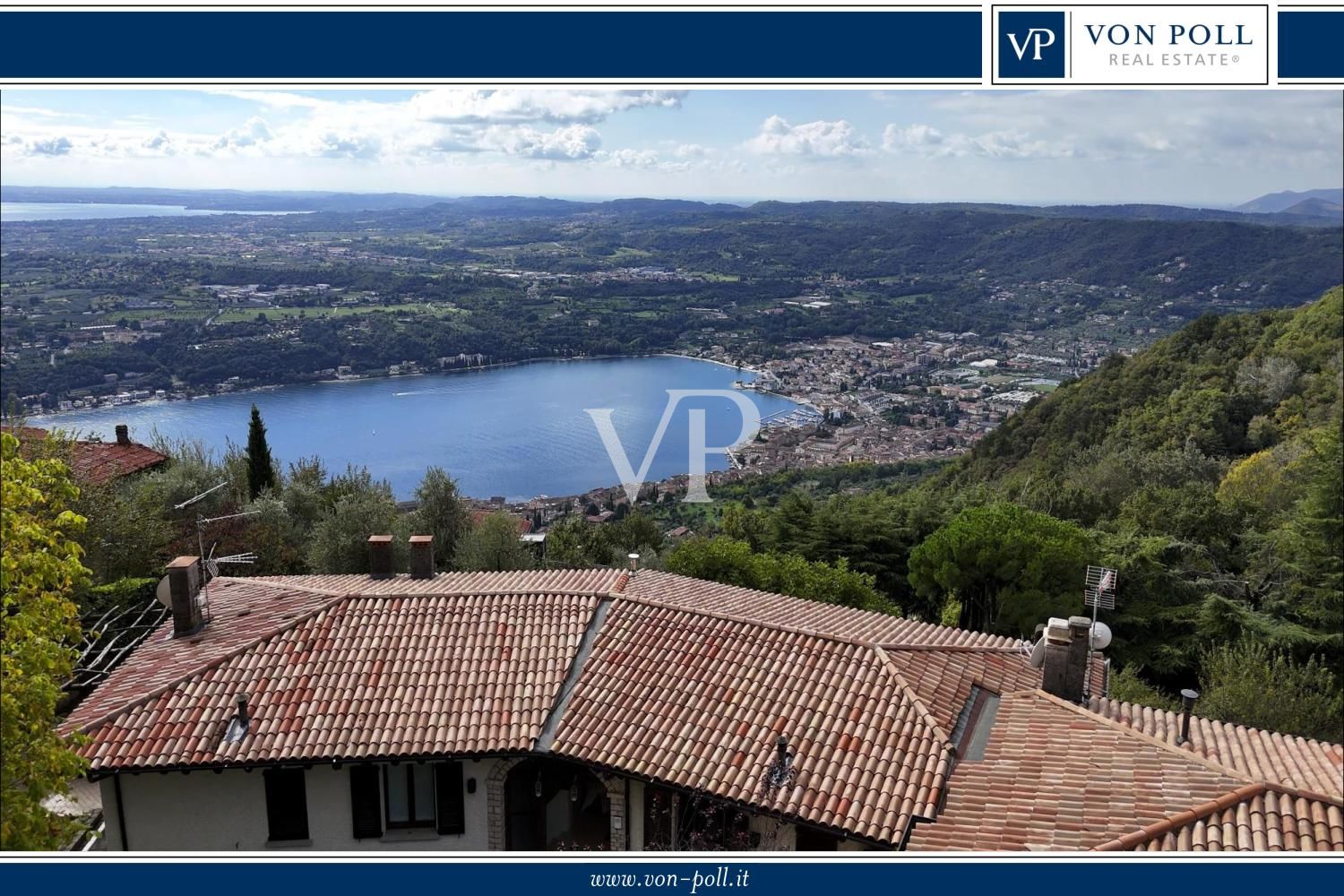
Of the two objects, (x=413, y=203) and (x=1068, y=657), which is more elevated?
(x=413, y=203)

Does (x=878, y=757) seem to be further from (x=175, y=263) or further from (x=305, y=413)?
(x=175, y=263)

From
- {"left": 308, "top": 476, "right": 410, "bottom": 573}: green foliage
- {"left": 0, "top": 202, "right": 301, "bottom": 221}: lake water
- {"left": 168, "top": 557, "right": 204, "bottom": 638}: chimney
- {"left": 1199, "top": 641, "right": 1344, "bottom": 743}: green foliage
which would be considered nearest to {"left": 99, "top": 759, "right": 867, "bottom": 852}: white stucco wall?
{"left": 168, "top": 557, "right": 204, "bottom": 638}: chimney

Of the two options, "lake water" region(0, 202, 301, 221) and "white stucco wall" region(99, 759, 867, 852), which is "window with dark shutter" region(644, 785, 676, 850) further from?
"lake water" region(0, 202, 301, 221)

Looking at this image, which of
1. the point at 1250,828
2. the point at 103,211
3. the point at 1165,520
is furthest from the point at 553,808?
the point at 103,211

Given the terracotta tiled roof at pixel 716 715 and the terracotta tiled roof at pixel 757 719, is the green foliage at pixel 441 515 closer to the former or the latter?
the terracotta tiled roof at pixel 716 715

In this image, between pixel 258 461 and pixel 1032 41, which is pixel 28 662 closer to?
pixel 1032 41
